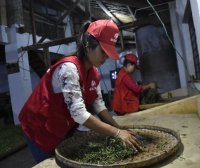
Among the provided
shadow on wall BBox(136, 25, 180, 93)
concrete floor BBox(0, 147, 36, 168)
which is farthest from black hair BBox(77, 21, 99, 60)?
shadow on wall BBox(136, 25, 180, 93)

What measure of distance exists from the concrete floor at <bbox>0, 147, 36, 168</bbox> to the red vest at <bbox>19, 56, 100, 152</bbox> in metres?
3.47

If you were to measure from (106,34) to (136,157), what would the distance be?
2.43 ft

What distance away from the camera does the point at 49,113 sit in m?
1.85

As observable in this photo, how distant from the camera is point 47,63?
771cm

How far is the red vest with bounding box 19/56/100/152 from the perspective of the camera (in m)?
1.83

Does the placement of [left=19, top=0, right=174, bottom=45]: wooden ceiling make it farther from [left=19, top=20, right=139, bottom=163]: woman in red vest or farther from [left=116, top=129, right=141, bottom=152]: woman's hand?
[left=116, top=129, right=141, bottom=152]: woman's hand

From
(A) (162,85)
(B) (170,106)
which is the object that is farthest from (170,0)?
(B) (170,106)

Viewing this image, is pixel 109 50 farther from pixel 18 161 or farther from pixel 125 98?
pixel 18 161

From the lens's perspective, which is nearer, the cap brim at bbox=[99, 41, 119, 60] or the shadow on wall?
the cap brim at bbox=[99, 41, 119, 60]

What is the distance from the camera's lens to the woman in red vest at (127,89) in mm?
3973

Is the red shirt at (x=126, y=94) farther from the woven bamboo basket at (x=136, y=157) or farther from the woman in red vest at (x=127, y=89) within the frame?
the woven bamboo basket at (x=136, y=157)

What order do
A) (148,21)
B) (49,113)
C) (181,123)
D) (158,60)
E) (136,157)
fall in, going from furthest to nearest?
(158,60)
(148,21)
(181,123)
(49,113)
(136,157)

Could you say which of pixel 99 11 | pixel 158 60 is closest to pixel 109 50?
pixel 158 60

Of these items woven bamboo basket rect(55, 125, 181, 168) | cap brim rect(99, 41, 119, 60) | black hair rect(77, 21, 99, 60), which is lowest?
woven bamboo basket rect(55, 125, 181, 168)
